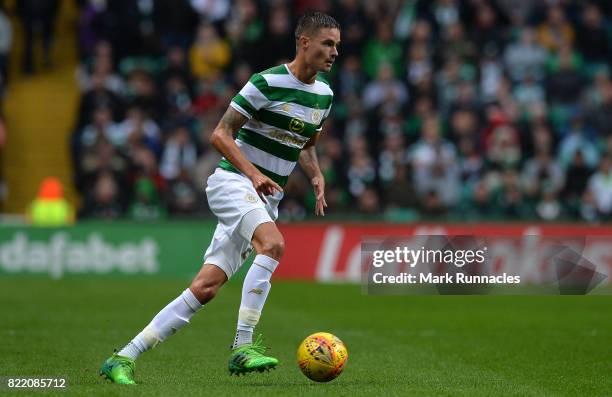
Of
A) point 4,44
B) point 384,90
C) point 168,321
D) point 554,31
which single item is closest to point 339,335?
point 168,321

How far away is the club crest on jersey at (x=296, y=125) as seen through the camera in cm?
891

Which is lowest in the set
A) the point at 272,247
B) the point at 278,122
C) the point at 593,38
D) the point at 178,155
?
the point at 272,247

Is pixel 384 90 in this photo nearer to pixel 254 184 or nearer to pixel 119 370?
pixel 254 184

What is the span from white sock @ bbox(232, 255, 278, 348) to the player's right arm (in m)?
0.49

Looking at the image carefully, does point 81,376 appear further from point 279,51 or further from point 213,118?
point 279,51

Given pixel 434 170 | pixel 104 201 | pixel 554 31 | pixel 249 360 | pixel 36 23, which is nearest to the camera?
pixel 249 360

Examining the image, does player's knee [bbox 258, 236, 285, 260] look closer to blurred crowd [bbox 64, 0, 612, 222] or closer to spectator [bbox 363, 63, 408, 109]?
blurred crowd [bbox 64, 0, 612, 222]

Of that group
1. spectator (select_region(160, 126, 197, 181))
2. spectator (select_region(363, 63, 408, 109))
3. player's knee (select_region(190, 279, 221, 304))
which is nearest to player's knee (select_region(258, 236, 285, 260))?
player's knee (select_region(190, 279, 221, 304))

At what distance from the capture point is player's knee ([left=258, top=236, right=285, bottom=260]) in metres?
8.42

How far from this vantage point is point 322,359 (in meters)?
8.43

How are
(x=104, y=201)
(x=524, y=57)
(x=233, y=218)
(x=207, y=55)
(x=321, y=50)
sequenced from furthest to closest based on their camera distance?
(x=524, y=57), (x=207, y=55), (x=104, y=201), (x=321, y=50), (x=233, y=218)

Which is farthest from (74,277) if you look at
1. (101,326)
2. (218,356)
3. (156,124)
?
(218,356)

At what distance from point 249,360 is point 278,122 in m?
1.73

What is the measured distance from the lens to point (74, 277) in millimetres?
19969
